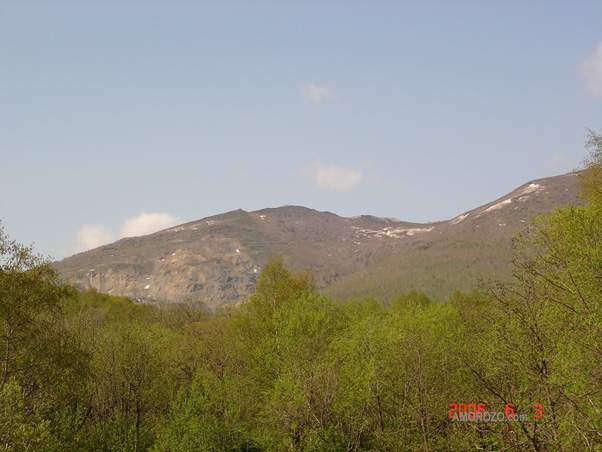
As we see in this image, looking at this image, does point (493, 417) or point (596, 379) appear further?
point (493, 417)

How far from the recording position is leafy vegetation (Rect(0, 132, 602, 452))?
82.8ft

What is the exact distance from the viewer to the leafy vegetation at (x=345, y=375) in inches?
993

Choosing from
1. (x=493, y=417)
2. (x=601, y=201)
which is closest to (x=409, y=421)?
(x=493, y=417)

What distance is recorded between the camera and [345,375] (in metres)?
38.7

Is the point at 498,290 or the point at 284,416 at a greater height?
the point at 498,290

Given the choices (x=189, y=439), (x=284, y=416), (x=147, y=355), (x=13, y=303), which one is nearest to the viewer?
(x=13, y=303)

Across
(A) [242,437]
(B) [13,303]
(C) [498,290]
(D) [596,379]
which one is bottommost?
(A) [242,437]

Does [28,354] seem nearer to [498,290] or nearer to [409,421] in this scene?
[409,421]

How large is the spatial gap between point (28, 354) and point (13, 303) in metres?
3.85

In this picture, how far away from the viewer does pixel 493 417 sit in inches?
1096

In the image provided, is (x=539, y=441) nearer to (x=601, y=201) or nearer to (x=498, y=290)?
(x=498, y=290)

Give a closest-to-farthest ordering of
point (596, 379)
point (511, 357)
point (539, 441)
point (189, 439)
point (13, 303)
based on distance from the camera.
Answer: point (596, 379) → point (539, 441) → point (511, 357) → point (13, 303) → point (189, 439)
